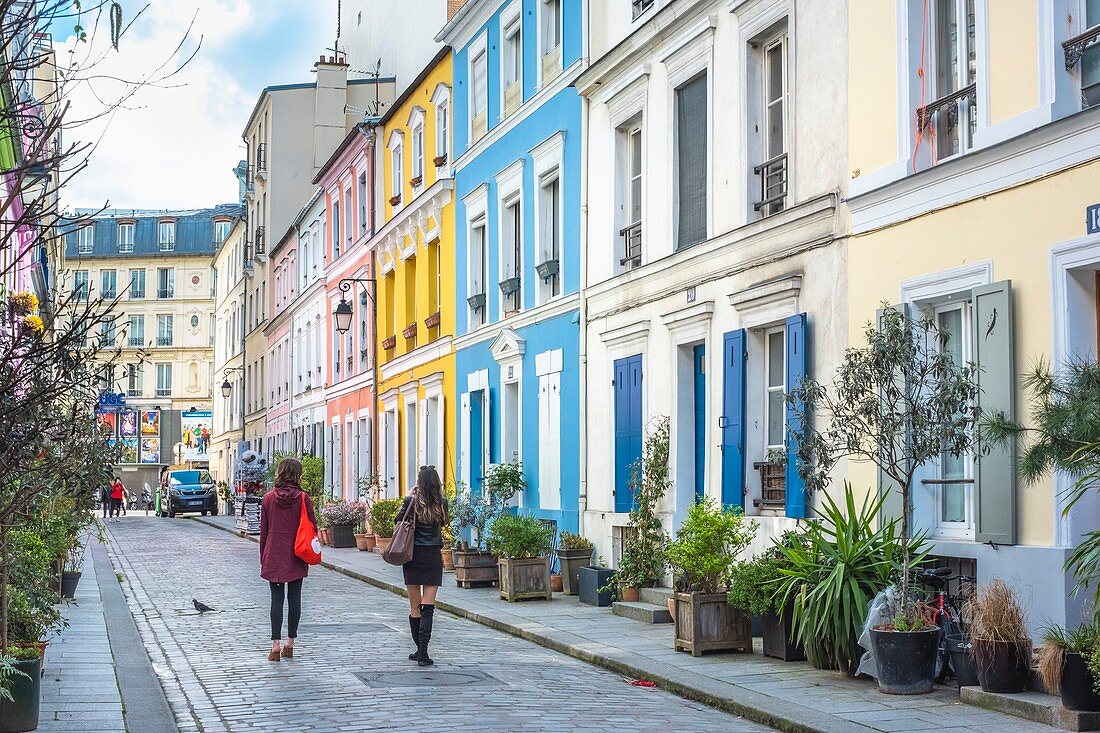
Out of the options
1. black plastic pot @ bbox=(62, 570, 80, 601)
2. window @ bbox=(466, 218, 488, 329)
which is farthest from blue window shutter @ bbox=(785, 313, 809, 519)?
window @ bbox=(466, 218, 488, 329)

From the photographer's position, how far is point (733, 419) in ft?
49.3

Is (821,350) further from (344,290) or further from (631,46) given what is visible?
(344,290)

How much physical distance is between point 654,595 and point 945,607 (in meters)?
5.77

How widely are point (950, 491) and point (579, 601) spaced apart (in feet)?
24.2

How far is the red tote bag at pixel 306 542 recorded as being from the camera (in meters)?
12.5

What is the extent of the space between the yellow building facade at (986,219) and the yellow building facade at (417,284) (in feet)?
50.4

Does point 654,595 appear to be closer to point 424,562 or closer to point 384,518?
point 424,562

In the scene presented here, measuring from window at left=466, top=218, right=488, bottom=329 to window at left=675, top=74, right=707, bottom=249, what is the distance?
879 centimetres

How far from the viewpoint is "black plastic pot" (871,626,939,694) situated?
10.3m

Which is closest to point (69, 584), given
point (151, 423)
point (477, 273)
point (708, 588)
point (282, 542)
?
point (282, 542)

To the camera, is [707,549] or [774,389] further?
[774,389]

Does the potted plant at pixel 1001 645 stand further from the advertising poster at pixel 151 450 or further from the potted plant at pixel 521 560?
the advertising poster at pixel 151 450

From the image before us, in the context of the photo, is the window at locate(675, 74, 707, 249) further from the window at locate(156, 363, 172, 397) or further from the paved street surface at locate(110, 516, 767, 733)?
the window at locate(156, 363, 172, 397)

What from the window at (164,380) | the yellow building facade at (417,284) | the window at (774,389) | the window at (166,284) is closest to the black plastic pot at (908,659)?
the window at (774,389)
